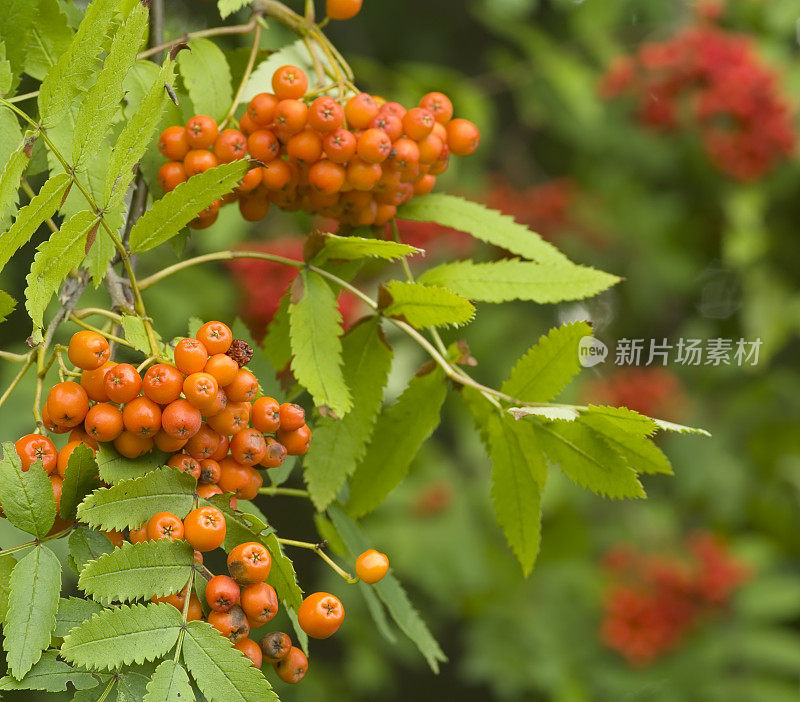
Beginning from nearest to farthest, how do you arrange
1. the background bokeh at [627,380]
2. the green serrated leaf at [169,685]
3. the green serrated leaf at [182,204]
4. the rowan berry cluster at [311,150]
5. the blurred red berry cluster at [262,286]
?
the green serrated leaf at [169,685] < the green serrated leaf at [182,204] < the rowan berry cluster at [311,150] < the blurred red berry cluster at [262,286] < the background bokeh at [627,380]

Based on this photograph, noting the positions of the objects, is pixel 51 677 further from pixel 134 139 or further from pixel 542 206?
pixel 542 206

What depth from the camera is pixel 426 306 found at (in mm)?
801

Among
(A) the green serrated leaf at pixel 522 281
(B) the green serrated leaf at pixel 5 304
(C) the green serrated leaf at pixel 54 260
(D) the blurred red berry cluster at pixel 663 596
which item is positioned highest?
(C) the green serrated leaf at pixel 54 260

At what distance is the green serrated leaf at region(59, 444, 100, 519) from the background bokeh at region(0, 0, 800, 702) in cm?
175

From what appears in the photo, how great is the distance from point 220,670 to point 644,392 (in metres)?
2.24

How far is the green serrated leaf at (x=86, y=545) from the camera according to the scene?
2.02ft

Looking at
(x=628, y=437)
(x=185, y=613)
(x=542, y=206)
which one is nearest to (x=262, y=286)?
(x=542, y=206)

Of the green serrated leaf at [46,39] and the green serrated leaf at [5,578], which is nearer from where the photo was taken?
the green serrated leaf at [5,578]

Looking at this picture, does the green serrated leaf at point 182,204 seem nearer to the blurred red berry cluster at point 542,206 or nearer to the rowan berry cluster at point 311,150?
the rowan berry cluster at point 311,150

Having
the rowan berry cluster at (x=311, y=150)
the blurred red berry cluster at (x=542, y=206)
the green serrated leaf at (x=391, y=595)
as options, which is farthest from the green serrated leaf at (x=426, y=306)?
the blurred red berry cluster at (x=542, y=206)

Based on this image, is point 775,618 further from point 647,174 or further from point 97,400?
point 97,400

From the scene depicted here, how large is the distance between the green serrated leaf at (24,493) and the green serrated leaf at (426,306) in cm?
34

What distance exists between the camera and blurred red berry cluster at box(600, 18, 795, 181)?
2562 mm

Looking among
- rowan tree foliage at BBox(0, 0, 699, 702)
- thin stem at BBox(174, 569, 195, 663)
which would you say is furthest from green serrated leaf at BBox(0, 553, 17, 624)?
thin stem at BBox(174, 569, 195, 663)
